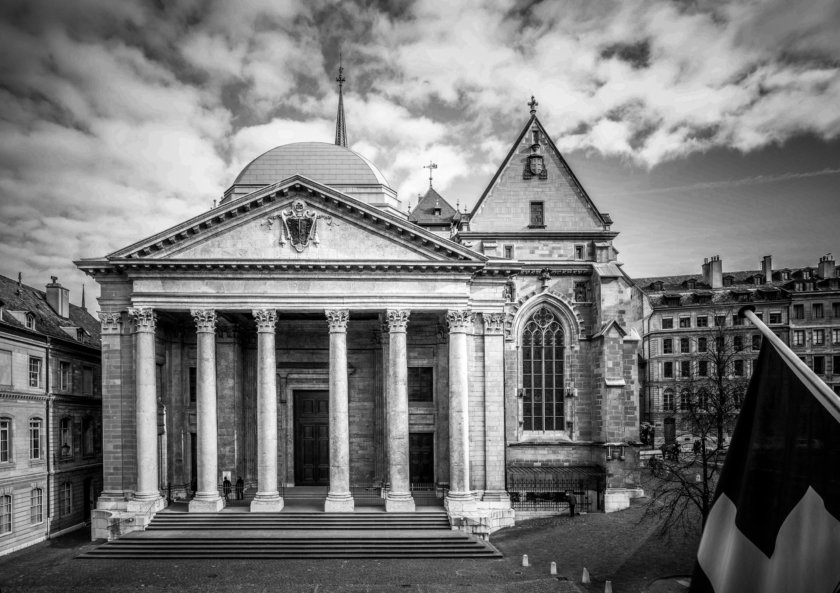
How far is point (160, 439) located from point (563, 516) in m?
21.7

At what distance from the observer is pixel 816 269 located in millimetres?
70250

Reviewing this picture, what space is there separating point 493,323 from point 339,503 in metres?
11.7

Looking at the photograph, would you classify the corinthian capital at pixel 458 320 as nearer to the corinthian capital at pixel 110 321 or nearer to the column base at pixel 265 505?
the column base at pixel 265 505

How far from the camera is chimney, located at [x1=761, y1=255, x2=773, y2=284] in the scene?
7138 cm

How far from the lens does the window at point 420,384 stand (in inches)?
1484

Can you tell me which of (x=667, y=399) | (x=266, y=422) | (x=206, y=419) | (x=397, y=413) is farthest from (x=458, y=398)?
(x=667, y=399)

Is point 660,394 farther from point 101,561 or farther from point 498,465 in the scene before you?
point 101,561

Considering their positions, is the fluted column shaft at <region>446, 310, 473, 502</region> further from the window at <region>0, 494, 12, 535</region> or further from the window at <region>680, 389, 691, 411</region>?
the window at <region>0, 494, 12, 535</region>

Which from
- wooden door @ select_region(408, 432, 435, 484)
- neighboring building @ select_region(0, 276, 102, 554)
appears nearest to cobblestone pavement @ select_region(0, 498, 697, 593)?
neighboring building @ select_region(0, 276, 102, 554)

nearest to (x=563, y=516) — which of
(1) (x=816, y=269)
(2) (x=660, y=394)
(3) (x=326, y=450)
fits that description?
(3) (x=326, y=450)

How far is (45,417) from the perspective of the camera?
112 feet

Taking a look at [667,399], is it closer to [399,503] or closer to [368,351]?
[368,351]

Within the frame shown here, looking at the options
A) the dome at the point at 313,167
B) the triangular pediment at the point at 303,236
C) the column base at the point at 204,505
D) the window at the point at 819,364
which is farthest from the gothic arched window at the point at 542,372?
the window at the point at 819,364

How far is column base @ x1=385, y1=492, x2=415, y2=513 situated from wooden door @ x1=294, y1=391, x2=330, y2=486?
811 cm
